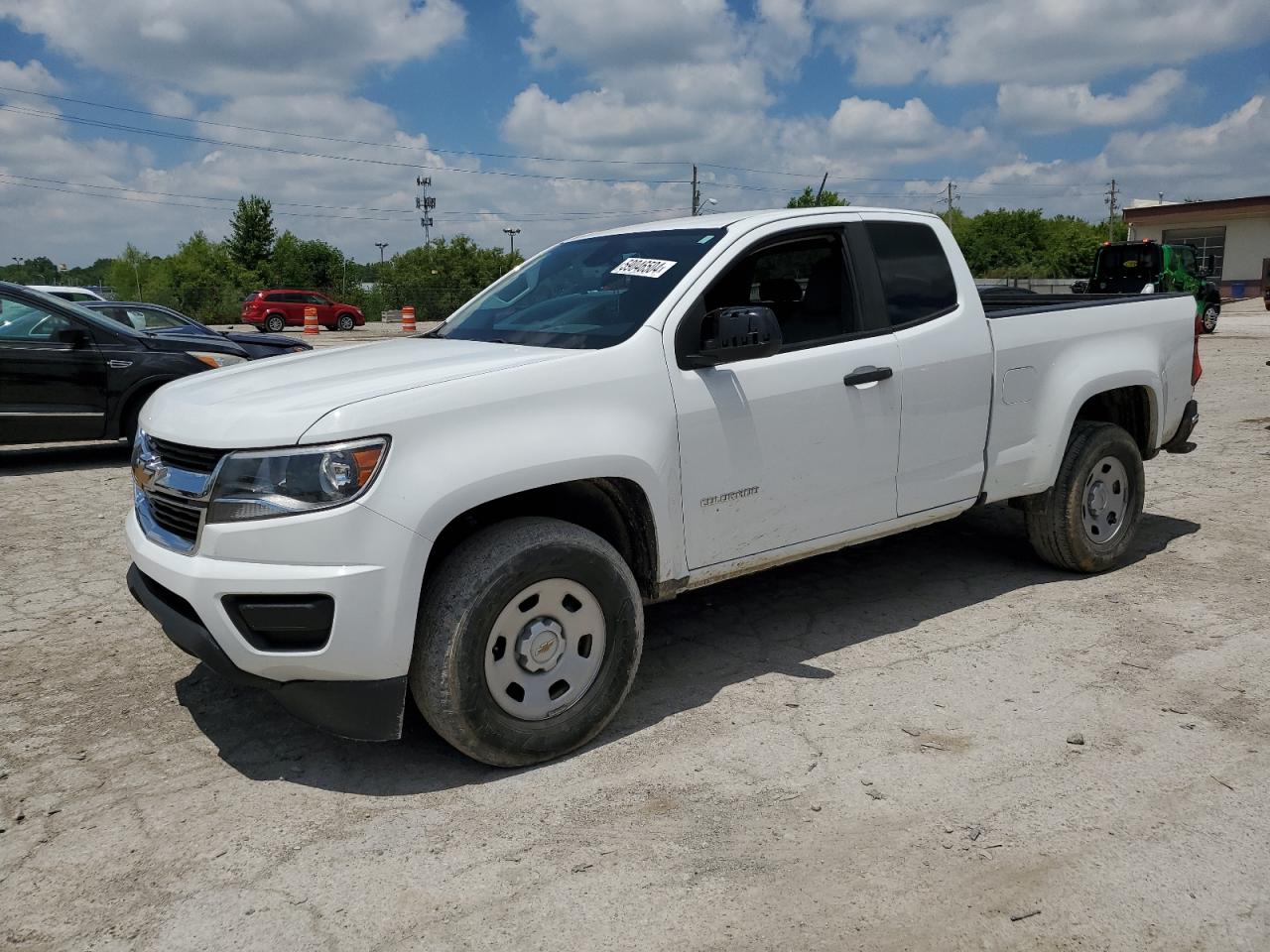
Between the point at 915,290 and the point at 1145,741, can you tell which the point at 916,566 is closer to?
the point at 915,290

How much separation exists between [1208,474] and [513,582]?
6.82 meters

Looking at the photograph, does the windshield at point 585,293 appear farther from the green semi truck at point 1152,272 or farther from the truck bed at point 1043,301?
the green semi truck at point 1152,272

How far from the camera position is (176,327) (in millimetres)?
12992

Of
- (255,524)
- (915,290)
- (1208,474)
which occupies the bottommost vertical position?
(1208,474)

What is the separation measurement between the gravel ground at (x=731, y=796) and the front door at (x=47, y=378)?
412 centimetres

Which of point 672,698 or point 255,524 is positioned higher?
point 255,524

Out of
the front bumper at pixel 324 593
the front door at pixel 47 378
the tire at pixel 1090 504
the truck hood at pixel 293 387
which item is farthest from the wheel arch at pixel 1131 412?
the front door at pixel 47 378

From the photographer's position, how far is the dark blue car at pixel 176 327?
11609 mm

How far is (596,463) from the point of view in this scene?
3.56 m

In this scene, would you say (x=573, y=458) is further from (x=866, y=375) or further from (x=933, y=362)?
(x=933, y=362)

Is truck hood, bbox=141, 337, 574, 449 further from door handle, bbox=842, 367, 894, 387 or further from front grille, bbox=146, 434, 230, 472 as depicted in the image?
door handle, bbox=842, 367, 894, 387

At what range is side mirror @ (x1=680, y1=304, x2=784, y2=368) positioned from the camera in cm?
378

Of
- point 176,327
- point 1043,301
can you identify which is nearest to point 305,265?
point 176,327

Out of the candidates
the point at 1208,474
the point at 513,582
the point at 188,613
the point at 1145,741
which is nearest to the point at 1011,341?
the point at 1145,741
